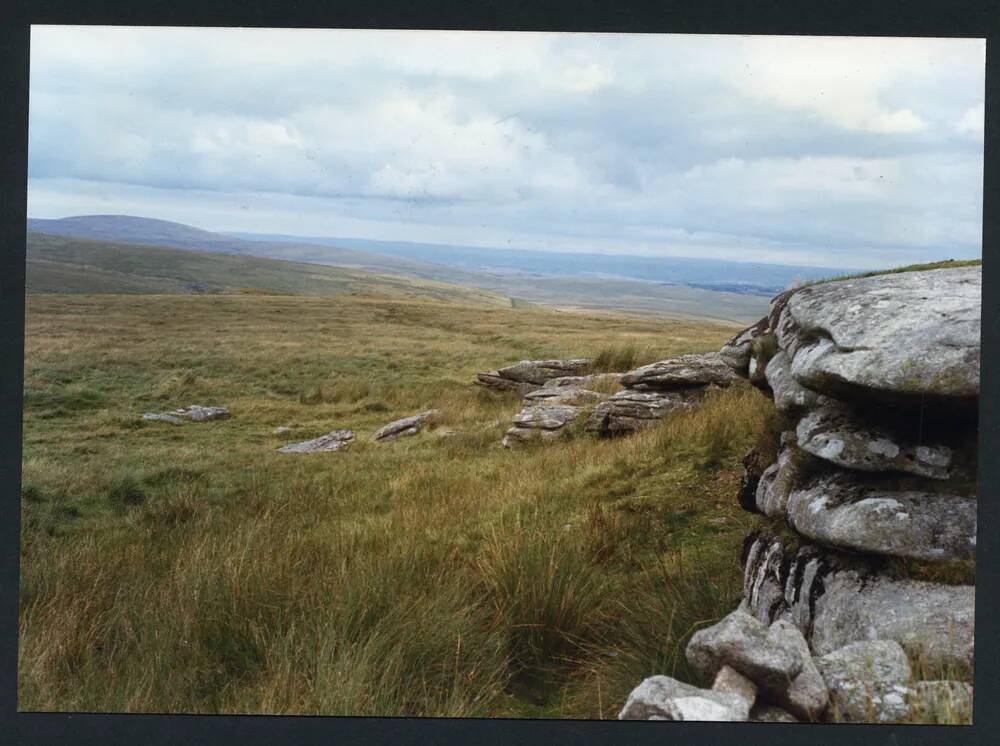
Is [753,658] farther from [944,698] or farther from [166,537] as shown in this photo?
[166,537]

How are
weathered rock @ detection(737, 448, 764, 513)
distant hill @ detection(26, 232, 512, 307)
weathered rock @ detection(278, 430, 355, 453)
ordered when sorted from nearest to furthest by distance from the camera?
weathered rock @ detection(737, 448, 764, 513) < weathered rock @ detection(278, 430, 355, 453) < distant hill @ detection(26, 232, 512, 307)

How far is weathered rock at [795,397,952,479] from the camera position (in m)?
3.79

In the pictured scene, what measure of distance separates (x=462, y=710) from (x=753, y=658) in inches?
59.4

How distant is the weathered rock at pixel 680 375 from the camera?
7848 millimetres

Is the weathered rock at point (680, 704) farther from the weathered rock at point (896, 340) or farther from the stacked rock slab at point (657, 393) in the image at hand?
the stacked rock slab at point (657, 393)

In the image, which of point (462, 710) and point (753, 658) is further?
point (462, 710)

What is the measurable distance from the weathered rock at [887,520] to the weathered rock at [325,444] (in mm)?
5316

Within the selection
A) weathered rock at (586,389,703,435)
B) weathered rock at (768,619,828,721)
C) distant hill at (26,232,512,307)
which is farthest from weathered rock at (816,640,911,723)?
distant hill at (26,232,512,307)

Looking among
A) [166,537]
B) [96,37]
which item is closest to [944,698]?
[166,537]

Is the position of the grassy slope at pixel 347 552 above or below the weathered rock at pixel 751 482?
below

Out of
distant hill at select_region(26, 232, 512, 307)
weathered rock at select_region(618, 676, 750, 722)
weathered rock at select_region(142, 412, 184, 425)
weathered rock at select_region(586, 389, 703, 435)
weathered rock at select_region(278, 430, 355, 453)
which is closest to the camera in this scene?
weathered rock at select_region(618, 676, 750, 722)

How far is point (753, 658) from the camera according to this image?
3.18 meters

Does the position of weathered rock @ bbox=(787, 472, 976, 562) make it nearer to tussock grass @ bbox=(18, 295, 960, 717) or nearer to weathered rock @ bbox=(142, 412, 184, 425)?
tussock grass @ bbox=(18, 295, 960, 717)

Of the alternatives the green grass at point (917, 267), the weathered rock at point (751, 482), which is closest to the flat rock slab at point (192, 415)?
the weathered rock at point (751, 482)
